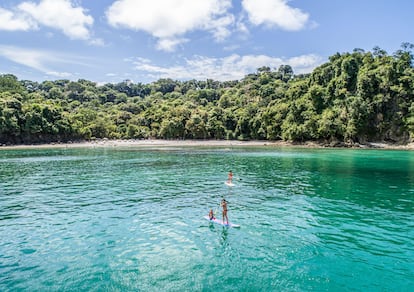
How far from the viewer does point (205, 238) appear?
65.7ft

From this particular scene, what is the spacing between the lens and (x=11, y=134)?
13025cm

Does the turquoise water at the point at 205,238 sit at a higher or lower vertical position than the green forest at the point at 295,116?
lower

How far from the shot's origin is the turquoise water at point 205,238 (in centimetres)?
1452

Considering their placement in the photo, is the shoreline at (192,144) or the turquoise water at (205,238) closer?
the turquoise water at (205,238)

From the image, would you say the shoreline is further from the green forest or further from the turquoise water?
the turquoise water

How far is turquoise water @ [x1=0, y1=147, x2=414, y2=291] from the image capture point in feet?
47.6

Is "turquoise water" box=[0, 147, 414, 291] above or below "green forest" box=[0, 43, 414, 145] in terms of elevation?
below

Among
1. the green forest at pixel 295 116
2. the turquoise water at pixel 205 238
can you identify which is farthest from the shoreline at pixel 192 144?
the turquoise water at pixel 205 238

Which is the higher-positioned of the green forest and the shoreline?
the green forest

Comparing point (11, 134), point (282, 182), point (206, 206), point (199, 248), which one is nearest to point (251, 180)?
point (282, 182)

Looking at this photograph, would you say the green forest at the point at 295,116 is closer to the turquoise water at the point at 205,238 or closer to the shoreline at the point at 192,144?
the shoreline at the point at 192,144

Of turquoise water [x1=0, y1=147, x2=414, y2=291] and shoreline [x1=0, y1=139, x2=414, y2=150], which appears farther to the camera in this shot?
shoreline [x1=0, y1=139, x2=414, y2=150]

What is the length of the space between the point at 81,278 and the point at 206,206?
572 inches

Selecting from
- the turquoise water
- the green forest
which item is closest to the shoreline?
the green forest
